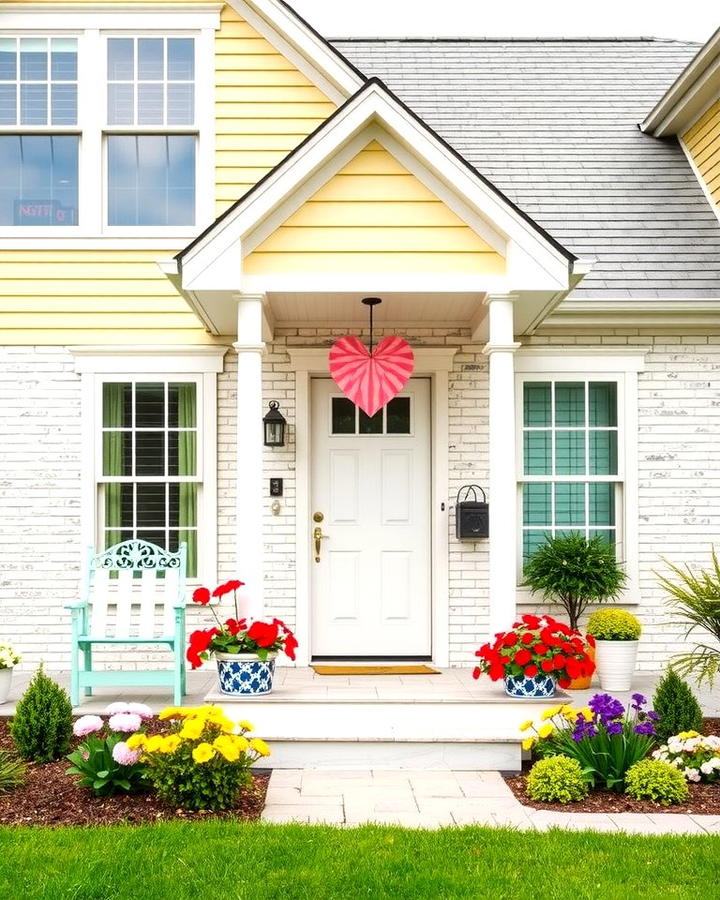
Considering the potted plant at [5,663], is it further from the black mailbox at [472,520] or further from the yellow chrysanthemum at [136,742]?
the black mailbox at [472,520]

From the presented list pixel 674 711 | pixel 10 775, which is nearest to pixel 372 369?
pixel 674 711

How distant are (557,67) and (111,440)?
663 centimetres

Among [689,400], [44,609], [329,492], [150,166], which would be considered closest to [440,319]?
[329,492]

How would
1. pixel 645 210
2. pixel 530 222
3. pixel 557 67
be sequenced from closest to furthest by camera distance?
pixel 530 222, pixel 645 210, pixel 557 67

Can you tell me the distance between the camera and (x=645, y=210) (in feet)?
30.7

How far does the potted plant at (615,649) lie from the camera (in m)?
7.50

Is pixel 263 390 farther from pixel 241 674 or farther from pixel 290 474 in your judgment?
pixel 241 674

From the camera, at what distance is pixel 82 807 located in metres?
4.95

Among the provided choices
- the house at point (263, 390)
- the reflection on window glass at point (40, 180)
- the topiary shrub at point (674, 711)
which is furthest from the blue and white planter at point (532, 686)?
the reflection on window glass at point (40, 180)

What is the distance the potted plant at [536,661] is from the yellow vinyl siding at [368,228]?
2.49 metres

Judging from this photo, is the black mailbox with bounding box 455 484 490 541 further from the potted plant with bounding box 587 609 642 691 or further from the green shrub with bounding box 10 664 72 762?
the green shrub with bounding box 10 664 72 762

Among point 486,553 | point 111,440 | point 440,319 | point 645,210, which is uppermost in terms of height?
point 645,210

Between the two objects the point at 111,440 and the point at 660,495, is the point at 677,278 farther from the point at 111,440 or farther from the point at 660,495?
the point at 111,440

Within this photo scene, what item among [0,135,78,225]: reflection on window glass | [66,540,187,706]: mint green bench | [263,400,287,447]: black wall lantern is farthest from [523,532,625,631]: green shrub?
[0,135,78,225]: reflection on window glass
